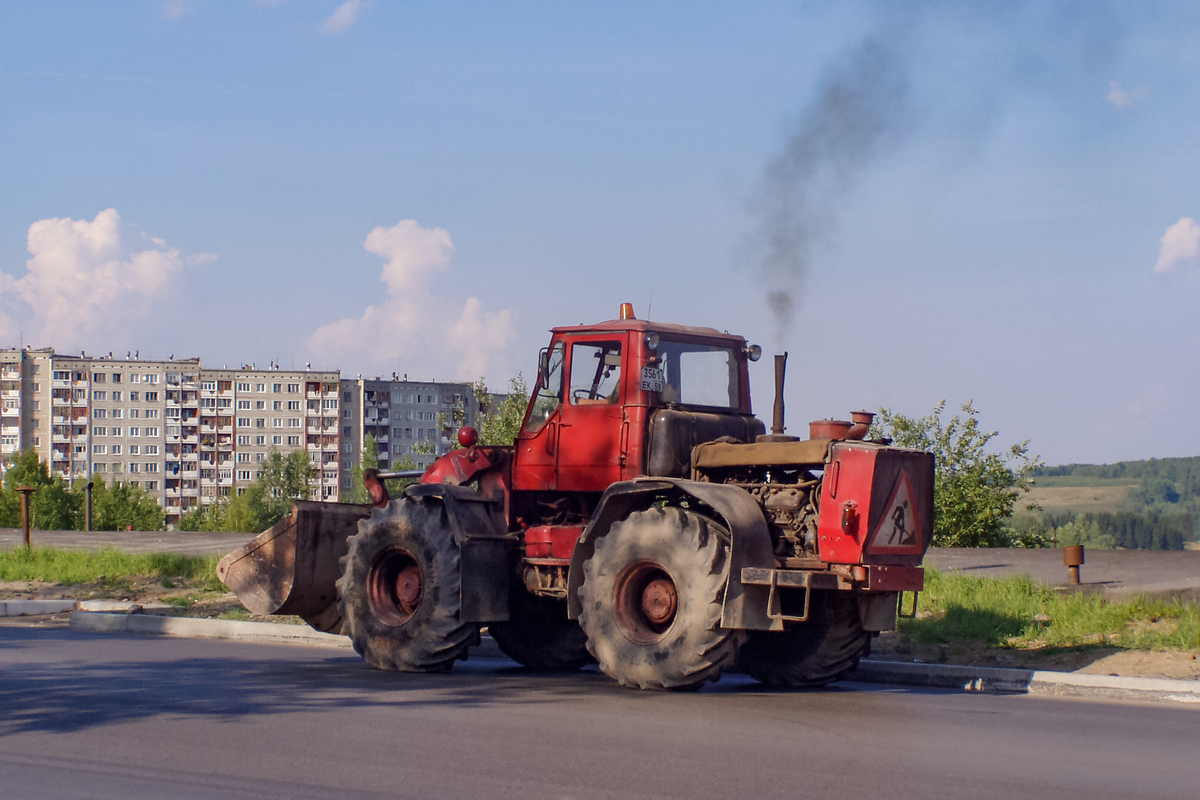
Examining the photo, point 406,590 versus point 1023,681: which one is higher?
point 406,590

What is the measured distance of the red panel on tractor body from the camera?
10.5 metres

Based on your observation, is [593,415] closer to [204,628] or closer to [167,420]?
[204,628]

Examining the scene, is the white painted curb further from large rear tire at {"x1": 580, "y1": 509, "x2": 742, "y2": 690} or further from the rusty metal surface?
the rusty metal surface

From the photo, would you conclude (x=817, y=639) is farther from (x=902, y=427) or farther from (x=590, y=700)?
(x=902, y=427)

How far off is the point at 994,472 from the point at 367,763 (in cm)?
3381

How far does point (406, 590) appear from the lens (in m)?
12.5

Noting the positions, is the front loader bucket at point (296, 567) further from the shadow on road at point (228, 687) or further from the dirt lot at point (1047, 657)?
the dirt lot at point (1047, 657)

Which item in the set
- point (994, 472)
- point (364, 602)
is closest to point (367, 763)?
point (364, 602)

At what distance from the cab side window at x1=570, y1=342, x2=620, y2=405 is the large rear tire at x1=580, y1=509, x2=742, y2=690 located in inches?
53.3

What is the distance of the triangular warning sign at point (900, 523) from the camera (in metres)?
10.7

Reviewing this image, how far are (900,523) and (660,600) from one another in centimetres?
205

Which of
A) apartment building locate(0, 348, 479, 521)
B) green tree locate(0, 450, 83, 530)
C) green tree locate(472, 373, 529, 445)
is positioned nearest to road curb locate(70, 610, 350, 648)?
green tree locate(472, 373, 529, 445)

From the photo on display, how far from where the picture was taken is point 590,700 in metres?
10.2

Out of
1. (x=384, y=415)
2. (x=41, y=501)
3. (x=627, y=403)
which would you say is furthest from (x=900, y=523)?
(x=384, y=415)
